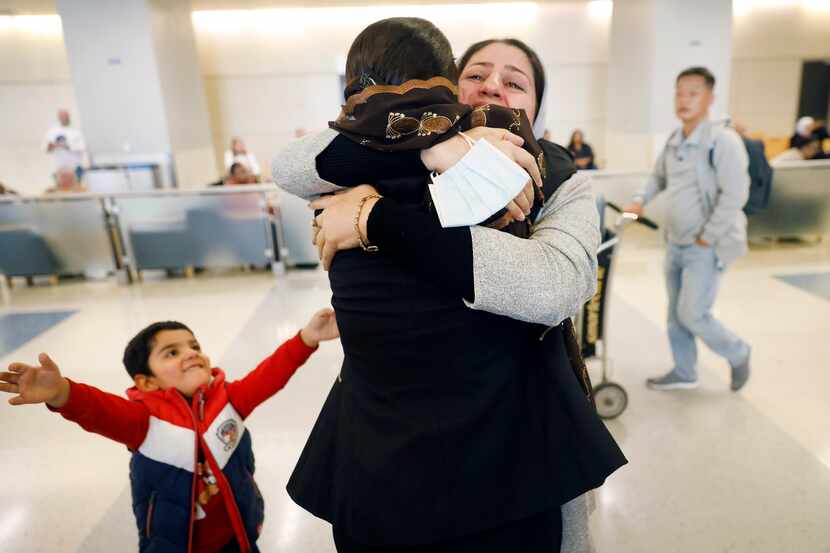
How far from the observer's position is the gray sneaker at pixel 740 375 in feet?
10.2

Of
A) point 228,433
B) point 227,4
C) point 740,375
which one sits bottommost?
point 740,375

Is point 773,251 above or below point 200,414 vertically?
below

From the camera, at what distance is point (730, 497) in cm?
233

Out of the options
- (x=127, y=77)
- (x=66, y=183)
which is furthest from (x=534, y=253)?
(x=127, y=77)

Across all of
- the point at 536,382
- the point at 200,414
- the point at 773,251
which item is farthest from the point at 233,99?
the point at 536,382

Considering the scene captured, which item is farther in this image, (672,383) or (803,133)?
(803,133)

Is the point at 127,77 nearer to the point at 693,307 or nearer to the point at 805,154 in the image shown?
the point at 693,307

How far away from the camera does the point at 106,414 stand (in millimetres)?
1431

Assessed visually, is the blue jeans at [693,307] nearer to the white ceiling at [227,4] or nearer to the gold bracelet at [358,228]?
the gold bracelet at [358,228]

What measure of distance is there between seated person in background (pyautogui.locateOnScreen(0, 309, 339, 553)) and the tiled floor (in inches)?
25.2

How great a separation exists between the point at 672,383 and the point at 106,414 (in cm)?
294

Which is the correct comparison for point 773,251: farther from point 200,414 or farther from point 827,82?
point 827,82

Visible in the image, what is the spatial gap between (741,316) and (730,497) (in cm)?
253

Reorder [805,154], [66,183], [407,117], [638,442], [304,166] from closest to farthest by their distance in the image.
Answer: [407,117] → [304,166] → [638,442] → [805,154] → [66,183]
